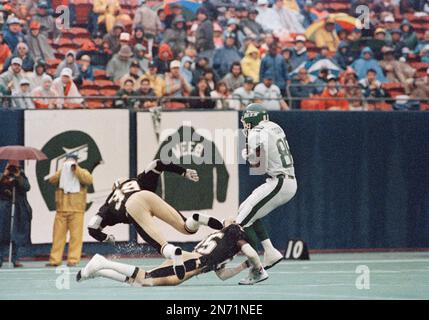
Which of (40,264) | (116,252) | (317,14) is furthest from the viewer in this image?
(317,14)

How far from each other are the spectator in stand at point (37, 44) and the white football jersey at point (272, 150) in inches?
344

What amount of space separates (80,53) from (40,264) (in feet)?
15.1

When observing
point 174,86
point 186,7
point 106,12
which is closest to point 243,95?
point 174,86

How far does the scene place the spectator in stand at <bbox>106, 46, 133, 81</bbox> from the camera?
23.3 m

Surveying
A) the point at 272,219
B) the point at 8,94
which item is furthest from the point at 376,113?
the point at 8,94

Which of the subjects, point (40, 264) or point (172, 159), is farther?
point (172, 159)

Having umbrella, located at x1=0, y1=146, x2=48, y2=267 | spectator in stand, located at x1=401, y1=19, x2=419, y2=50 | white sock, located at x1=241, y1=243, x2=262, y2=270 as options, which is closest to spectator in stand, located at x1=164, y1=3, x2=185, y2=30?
spectator in stand, located at x1=401, y1=19, x2=419, y2=50

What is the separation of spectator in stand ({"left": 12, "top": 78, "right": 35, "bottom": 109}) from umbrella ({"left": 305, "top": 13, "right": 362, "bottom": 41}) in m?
7.44

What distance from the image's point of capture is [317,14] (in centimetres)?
2717

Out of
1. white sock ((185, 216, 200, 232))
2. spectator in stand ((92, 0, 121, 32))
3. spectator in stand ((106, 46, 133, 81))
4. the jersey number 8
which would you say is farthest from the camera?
spectator in stand ((92, 0, 121, 32))

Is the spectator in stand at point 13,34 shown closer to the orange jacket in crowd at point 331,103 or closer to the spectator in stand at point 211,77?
the spectator in stand at point 211,77

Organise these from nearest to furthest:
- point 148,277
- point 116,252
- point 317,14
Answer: point 148,277 < point 116,252 < point 317,14

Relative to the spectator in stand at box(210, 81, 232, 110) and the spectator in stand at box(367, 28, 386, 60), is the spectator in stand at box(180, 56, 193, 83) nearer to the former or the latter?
the spectator in stand at box(210, 81, 232, 110)
